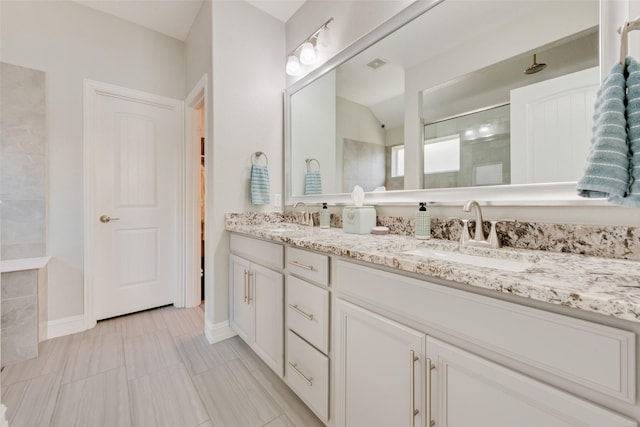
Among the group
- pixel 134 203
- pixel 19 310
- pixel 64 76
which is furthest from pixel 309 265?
pixel 64 76

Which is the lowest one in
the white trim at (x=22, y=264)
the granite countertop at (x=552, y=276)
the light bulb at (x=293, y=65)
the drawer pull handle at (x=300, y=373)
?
the drawer pull handle at (x=300, y=373)

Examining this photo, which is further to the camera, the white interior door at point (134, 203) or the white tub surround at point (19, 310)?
the white interior door at point (134, 203)

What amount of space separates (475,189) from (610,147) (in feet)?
1.80

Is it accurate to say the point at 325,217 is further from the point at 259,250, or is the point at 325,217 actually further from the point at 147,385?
the point at 147,385

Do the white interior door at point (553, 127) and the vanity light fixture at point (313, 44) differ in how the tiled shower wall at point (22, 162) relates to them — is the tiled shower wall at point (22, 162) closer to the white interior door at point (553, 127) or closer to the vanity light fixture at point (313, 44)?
the vanity light fixture at point (313, 44)

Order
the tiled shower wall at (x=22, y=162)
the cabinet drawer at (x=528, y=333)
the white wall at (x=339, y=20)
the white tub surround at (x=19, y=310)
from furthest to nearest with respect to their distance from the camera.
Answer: the tiled shower wall at (x=22, y=162)
the white tub surround at (x=19, y=310)
the white wall at (x=339, y=20)
the cabinet drawer at (x=528, y=333)

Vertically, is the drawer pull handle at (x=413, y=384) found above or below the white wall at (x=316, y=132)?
below

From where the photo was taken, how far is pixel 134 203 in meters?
2.45

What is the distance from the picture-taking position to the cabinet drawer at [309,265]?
1115 mm

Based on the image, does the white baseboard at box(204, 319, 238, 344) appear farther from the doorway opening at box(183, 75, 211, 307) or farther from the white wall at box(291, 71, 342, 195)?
the white wall at box(291, 71, 342, 195)

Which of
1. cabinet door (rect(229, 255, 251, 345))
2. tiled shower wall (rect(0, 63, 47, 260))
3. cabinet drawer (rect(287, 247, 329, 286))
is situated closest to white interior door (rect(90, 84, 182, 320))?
tiled shower wall (rect(0, 63, 47, 260))

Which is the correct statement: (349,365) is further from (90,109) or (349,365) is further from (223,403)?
(90,109)

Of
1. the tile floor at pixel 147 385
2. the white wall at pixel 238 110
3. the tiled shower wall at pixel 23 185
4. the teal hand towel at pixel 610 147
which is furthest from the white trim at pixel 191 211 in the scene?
the teal hand towel at pixel 610 147

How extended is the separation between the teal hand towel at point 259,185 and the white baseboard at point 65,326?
1712 mm
